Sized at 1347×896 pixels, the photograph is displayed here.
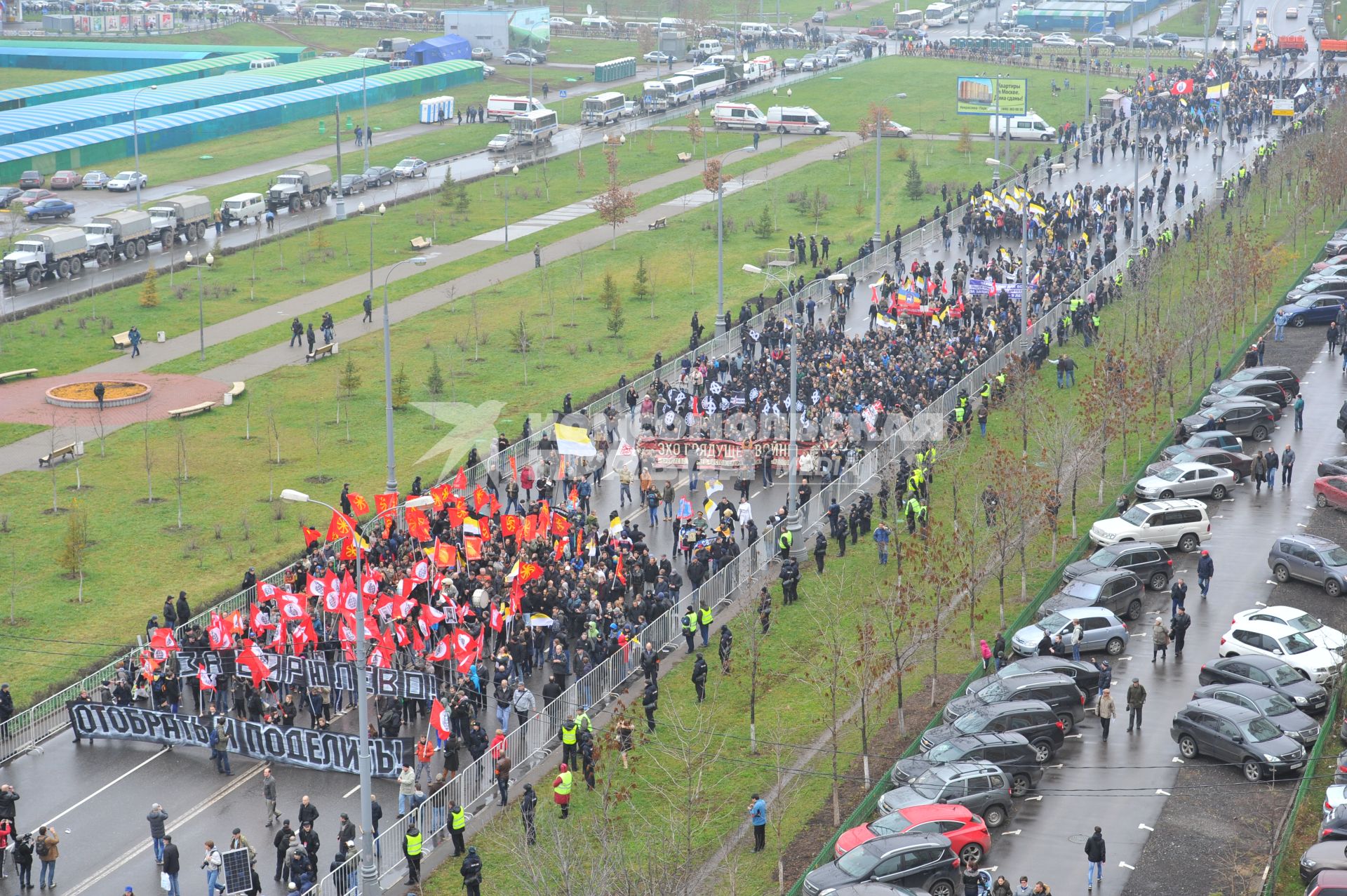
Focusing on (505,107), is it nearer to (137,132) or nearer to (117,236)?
(137,132)

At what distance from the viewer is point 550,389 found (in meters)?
65.1

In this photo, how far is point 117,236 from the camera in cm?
8600

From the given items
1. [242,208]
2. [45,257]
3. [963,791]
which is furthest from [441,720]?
[242,208]

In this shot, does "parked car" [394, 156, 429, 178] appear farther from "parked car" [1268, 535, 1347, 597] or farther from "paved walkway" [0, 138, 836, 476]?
"parked car" [1268, 535, 1347, 597]

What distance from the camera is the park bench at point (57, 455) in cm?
5653

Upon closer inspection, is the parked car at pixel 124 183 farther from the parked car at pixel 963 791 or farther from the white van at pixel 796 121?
the parked car at pixel 963 791

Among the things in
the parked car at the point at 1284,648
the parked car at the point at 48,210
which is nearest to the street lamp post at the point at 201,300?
the parked car at the point at 48,210

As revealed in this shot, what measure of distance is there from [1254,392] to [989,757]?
28055 millimetres

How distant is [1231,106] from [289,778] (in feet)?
314

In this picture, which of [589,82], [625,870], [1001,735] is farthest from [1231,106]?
[625,870]

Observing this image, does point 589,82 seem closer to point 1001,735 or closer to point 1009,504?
point 1009,504

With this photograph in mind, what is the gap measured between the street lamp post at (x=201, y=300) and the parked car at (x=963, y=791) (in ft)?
146

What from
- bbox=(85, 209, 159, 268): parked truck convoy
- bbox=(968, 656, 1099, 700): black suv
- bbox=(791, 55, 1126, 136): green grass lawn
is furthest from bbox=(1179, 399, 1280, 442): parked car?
bbox=(791, 55, 1126, 136): green grass lawn

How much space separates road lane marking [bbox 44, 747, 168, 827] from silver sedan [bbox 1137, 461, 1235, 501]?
91.8 feet
